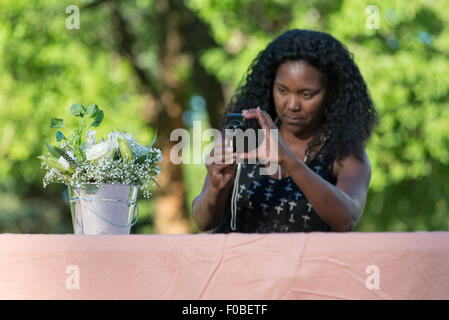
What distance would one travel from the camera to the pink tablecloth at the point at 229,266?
1424 millimetres

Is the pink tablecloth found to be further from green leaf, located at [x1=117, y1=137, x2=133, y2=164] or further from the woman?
the woman

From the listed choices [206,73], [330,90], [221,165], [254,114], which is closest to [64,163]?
[221,165]

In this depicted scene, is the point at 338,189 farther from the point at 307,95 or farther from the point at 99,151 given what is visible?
the point at 99,151

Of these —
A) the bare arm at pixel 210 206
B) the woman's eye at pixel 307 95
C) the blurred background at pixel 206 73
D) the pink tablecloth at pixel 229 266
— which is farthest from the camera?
the blurred background at pixel 206 73

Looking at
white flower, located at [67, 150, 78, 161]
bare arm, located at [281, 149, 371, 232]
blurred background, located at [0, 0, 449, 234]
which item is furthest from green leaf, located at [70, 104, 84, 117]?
blurred background, located at [0, 0, 449, 234]

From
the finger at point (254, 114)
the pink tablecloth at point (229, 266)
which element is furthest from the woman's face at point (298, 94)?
the pink tablecloth at point (229, 266)

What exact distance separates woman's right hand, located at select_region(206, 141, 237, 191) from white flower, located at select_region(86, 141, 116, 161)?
0.32 meters

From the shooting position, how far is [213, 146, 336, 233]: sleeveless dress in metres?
2.29

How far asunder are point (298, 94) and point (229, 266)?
1.04 m

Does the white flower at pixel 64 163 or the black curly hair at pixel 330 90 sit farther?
the black curly hair at pixel 330 90

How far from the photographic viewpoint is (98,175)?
1916 mm

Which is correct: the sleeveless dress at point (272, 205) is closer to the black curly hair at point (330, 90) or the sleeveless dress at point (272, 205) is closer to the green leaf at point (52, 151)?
the black curly hair at point (330, 90)

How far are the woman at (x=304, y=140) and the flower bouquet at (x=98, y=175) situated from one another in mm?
284
